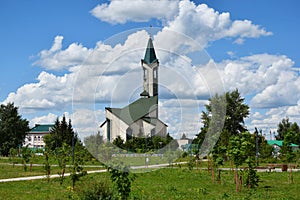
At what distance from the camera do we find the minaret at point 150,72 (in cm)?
1449

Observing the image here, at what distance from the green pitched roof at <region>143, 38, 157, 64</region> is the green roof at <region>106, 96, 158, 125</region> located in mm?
1326

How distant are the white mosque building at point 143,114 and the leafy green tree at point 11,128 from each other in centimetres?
5546

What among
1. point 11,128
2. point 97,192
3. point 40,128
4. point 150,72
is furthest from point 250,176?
point 40,128

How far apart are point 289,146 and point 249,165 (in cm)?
567

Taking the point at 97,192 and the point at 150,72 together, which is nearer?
the point at 97,192

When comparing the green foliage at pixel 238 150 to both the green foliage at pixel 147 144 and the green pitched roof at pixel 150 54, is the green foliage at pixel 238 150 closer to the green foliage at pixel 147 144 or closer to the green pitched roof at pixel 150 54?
the green foliage at pixel 147 144

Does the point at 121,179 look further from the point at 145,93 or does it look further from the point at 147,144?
the point at 147,144

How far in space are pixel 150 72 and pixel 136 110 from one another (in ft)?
5.25

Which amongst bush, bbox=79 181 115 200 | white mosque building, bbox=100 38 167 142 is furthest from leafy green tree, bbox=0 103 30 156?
bush, bbox=79 181 115 200

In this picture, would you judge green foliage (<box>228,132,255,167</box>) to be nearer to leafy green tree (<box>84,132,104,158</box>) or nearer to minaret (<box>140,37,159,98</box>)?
minaret (<box>140,37,159,98</box>)

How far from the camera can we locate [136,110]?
15930mm

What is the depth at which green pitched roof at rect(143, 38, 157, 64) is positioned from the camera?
14.6 m

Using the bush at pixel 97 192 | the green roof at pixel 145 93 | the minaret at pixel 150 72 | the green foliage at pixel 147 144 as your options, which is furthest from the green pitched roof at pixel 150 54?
the bush at pixel 97 192

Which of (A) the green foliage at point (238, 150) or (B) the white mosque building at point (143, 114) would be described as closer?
(B) the white mosque building at point (143, 114)
